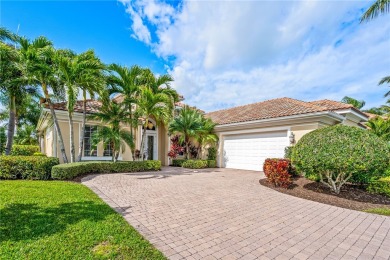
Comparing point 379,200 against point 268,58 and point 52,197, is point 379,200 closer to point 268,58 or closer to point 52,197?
point 268,58

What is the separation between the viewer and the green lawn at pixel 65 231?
10.6ft

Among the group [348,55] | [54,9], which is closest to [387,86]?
[348,55]

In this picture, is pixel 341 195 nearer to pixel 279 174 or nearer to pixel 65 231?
pixel 279 174

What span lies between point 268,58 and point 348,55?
4.36 m

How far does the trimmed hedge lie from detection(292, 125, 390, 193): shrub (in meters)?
9.06

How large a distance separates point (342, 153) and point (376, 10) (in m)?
9.40

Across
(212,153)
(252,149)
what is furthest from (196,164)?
(252,149)

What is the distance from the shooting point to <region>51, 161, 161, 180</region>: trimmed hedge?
28.8 feet

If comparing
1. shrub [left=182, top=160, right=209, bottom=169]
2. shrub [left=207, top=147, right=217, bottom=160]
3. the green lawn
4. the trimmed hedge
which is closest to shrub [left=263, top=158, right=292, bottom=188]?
the green lawn

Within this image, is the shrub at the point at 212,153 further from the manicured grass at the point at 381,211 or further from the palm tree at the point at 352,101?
the palm tree at the point at 352,101

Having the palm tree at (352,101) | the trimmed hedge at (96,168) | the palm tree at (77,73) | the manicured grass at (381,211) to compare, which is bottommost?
the manicured grass at (381,211)

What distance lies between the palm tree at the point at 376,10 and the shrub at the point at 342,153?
793 cm

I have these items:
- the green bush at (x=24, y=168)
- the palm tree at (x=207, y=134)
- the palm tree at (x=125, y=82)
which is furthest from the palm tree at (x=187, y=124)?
the green bush at (x=24, y=168)

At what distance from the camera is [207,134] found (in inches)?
630
